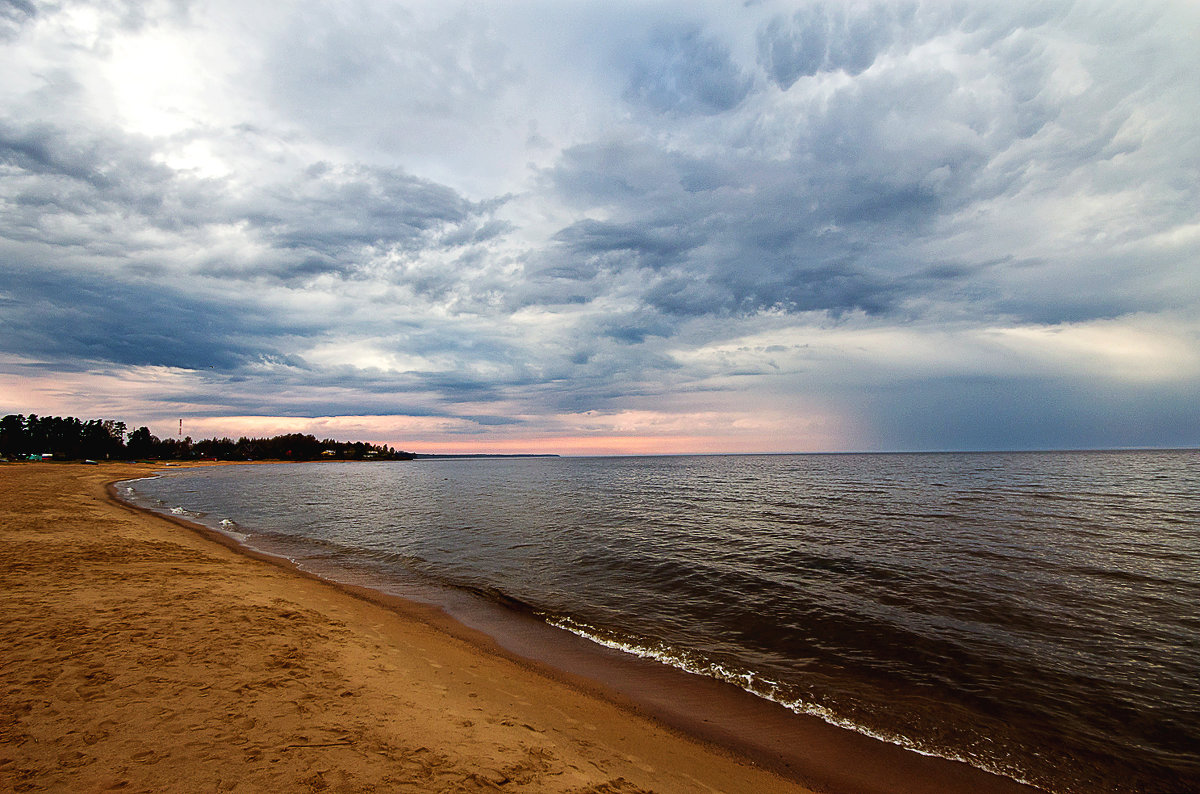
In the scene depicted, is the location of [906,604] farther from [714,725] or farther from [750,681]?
[714,725]

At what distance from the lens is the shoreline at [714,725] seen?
6.77m

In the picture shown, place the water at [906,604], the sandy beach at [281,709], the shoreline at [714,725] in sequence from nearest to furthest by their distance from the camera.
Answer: the sandy beach at [281,709]
the shoreline at [714,725]
the water at [906,604]

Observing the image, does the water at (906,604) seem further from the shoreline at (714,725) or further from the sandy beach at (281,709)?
the sandy beach at (281,709)

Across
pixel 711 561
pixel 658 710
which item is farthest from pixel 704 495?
pixel 658 710

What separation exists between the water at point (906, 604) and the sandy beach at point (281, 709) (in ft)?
11.6

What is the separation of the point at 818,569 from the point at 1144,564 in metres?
12.0

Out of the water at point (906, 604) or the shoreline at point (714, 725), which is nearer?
the shoreline at point (714, 725)

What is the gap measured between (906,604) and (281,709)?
49.6ft

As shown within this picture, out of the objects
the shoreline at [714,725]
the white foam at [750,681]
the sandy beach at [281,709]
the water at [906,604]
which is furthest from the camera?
the water at [906,604]

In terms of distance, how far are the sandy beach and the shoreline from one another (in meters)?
0.09

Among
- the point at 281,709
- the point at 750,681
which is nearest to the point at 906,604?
the point at 750,681

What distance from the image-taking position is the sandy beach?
5164 millimetres

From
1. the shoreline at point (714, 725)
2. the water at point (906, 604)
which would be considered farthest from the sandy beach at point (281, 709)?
the water at point (906, 604)

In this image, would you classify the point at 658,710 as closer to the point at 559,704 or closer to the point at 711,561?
the point at 559,704
